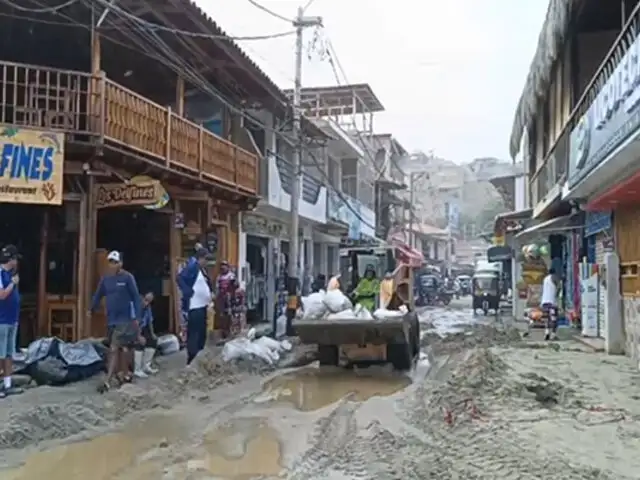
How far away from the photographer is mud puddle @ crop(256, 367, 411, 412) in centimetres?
998

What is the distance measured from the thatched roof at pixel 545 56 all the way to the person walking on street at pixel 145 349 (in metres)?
8.37

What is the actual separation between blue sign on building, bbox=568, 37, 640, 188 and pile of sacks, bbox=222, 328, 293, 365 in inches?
239

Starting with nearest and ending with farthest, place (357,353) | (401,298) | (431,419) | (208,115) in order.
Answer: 1. (431,419)
2. (357,353)
3. (401,298)
4. (208,115)

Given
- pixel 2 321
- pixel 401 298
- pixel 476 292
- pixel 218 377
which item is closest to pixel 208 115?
pixel 401 298

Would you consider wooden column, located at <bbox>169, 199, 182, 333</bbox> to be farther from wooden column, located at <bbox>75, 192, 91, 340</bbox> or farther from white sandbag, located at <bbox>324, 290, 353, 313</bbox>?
white sandbag, located at <bbox>324, 290, 353, 313</bbox>

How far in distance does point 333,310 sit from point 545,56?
693 cm

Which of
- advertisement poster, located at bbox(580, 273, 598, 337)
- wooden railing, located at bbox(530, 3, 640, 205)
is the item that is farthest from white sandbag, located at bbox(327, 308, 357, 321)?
advertisement poster, located at bbox(580, 273, 598, 337)

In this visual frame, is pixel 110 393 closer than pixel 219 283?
Yes

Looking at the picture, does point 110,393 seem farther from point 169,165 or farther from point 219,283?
point 219,283

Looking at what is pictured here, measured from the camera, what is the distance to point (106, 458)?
6695 mm

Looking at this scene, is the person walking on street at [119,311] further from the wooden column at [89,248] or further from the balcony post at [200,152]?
the balcony post at [200,152]

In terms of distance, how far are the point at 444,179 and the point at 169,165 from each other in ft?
325

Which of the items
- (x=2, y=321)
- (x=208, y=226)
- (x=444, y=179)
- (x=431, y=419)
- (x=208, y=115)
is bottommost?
(x=431, y=419)

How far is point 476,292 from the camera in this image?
1256 inches
